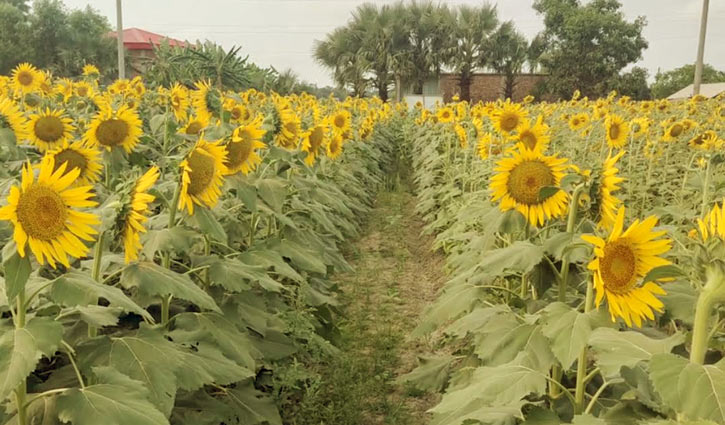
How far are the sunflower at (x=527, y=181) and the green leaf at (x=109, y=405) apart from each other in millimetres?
1768

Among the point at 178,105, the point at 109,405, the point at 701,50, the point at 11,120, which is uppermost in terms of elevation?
the point at 701,50

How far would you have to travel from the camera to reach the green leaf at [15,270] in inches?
61.1

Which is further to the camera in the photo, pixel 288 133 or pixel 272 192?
pixel 288 133

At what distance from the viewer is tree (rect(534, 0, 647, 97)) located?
4214 cm

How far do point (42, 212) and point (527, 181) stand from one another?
6.40 ft

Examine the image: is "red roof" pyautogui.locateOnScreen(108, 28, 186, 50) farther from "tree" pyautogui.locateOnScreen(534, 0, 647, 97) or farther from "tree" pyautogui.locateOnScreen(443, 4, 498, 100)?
"tree" pyautogui.locateOnScreen(534, 0, 647, 97)

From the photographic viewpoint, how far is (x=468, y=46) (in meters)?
40.5

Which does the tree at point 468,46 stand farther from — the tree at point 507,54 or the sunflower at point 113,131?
the sunflower at point 113,131

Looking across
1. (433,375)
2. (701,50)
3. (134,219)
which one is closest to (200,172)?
(134,219)

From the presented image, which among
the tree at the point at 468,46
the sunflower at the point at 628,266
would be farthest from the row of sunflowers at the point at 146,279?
the tree at the point at 468,46

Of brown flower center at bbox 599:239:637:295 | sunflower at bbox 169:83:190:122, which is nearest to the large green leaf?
brown flower center at bbox 599:239:637:295

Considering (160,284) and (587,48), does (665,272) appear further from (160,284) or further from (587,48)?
(587,48)

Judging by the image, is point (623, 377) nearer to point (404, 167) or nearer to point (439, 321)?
point (439, 321)

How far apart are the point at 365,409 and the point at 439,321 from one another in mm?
1104
